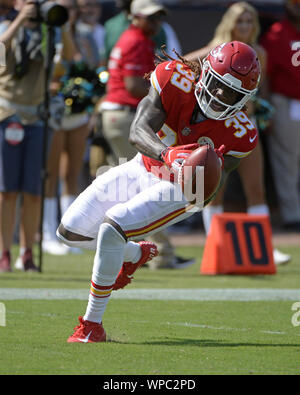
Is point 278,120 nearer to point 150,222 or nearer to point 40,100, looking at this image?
point 40,100

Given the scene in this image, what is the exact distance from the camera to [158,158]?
4.95 m

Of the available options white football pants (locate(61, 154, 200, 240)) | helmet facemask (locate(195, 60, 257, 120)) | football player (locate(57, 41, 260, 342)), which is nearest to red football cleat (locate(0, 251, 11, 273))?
football player (locate(57, 41, 260, 342))

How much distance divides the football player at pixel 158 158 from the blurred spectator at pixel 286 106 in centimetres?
522

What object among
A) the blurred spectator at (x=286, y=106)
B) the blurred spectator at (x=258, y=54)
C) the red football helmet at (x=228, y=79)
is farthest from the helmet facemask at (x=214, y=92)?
the blurred spectator at (x=286, y=106)

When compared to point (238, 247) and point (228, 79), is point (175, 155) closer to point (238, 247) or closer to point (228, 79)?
point (228, 79)

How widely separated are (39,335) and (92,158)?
4.46 metres

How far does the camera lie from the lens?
25.2ft

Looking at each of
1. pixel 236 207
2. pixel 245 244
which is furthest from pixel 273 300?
pixel 236 207

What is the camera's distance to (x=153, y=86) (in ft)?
17.3

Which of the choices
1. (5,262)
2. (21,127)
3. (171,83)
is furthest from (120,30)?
(171,83)

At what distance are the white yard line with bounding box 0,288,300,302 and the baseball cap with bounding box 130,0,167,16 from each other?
8.83 ft

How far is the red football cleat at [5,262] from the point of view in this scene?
7953 mm

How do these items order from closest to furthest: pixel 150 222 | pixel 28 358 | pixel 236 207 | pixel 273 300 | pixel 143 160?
1. pixel 28 358
2. pixel 150 222
3. pixel 143 160
4. pixel 273 300
5. pixel 236 207

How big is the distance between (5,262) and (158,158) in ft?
11.0
